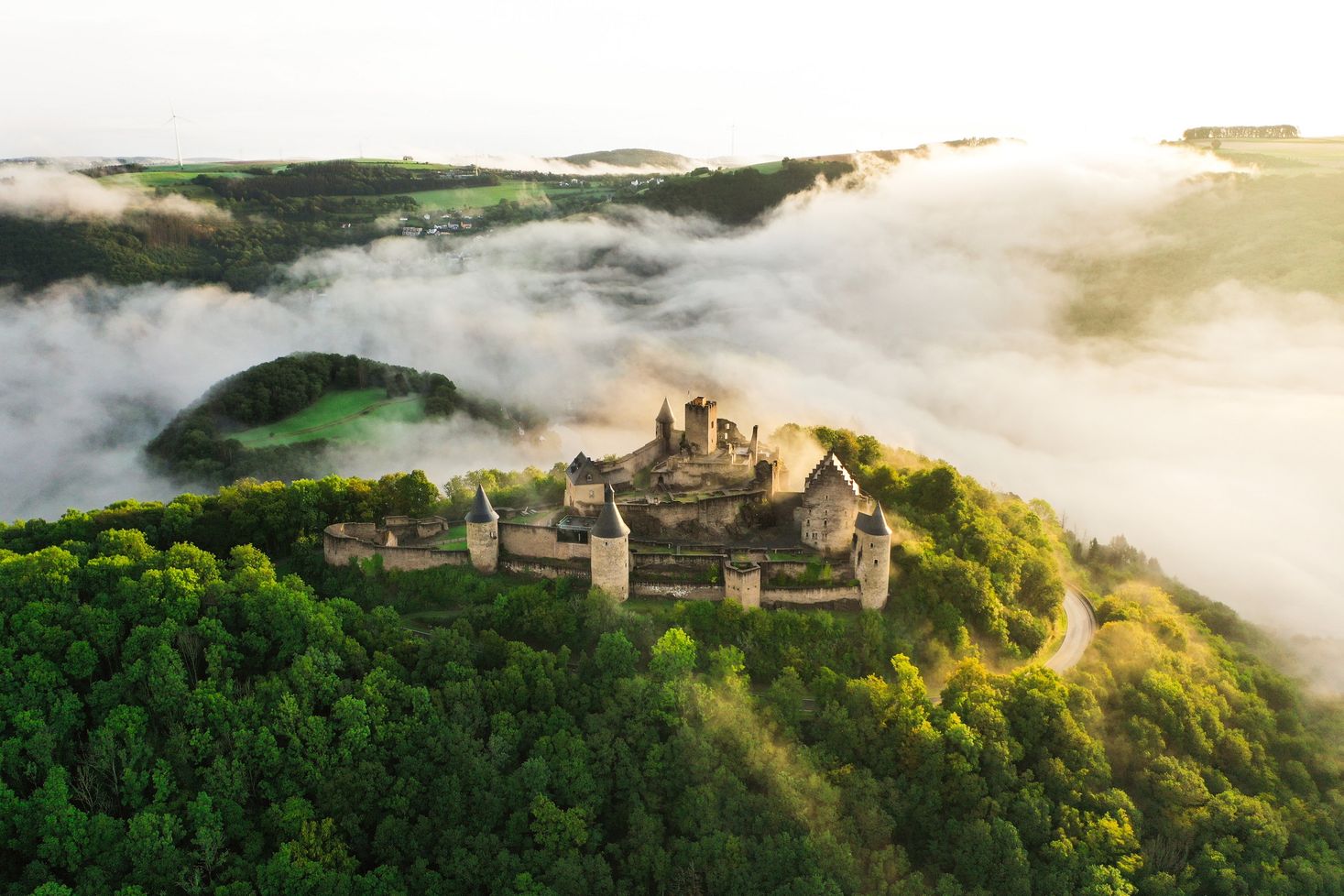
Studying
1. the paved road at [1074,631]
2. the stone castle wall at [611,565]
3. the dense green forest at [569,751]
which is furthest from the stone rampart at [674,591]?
the paved road at [1074,631]

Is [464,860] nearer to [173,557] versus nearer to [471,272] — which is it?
[173,557]

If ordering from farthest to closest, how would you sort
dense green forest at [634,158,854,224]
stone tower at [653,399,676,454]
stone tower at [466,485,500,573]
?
dense green forest at [634,158,854,224]
stone tower at [653,399,676,454]
stone tower at [466,485,500,573]

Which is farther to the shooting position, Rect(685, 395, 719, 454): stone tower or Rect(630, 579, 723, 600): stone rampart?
Rect(685, 395, 719, 454): stone tower

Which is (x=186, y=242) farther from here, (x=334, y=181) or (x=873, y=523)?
(x=873, y=523)

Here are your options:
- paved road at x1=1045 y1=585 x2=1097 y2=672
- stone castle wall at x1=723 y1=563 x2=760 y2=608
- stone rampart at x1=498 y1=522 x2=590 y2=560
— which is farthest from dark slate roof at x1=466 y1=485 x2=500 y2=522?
paved road at x1=1045 y1=585 x2=1097 y2=672

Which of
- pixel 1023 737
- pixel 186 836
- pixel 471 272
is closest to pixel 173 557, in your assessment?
pixel 186 836

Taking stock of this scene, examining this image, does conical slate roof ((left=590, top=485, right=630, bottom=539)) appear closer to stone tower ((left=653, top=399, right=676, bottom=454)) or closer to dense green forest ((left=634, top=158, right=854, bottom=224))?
stone tower ((left=653, top=399, right=676, bottom=454))

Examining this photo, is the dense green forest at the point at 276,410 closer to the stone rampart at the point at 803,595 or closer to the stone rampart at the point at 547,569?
the stone rampart at the point at 547,569
